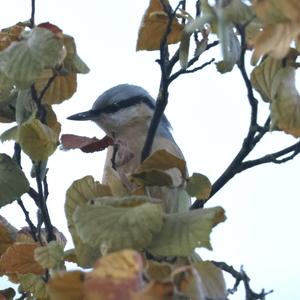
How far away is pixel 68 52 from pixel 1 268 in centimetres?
38

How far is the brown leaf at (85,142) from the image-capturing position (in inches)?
52.5

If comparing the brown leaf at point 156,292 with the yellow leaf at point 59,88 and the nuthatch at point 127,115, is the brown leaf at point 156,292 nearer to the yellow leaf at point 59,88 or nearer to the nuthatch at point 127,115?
the yellow leaf at point 59,88

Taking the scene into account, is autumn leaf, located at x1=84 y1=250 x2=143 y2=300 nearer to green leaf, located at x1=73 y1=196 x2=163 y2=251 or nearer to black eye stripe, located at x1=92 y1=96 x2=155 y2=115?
green leaf, located at x1=73 y1=196 x2=163 y2=251

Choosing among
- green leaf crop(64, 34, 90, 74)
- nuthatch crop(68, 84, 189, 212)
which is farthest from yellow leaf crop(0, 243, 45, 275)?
nuthatch crop(68, 84, 189, 212)

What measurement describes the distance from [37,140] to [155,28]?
27cm

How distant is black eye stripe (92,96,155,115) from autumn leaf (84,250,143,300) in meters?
1.72

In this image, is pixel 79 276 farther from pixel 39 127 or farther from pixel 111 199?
pixel 39 127

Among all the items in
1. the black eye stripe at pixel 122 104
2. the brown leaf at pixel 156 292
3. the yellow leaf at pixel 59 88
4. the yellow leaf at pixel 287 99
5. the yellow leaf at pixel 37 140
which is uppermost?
the black eye stripe at pixel 122 104

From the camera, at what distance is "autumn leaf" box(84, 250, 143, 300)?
741 mm

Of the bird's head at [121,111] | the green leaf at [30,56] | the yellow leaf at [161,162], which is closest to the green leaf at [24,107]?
the green leaf at [30,56]

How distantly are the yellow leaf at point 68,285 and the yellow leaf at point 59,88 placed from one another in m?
0.54

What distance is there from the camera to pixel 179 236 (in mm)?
977

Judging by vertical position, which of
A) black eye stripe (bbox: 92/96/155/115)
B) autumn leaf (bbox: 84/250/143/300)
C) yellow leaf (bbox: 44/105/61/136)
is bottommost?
autumn leaf (bbox: 84/250/143/300)

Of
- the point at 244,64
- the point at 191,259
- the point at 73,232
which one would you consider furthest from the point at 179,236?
the point at 244,64
